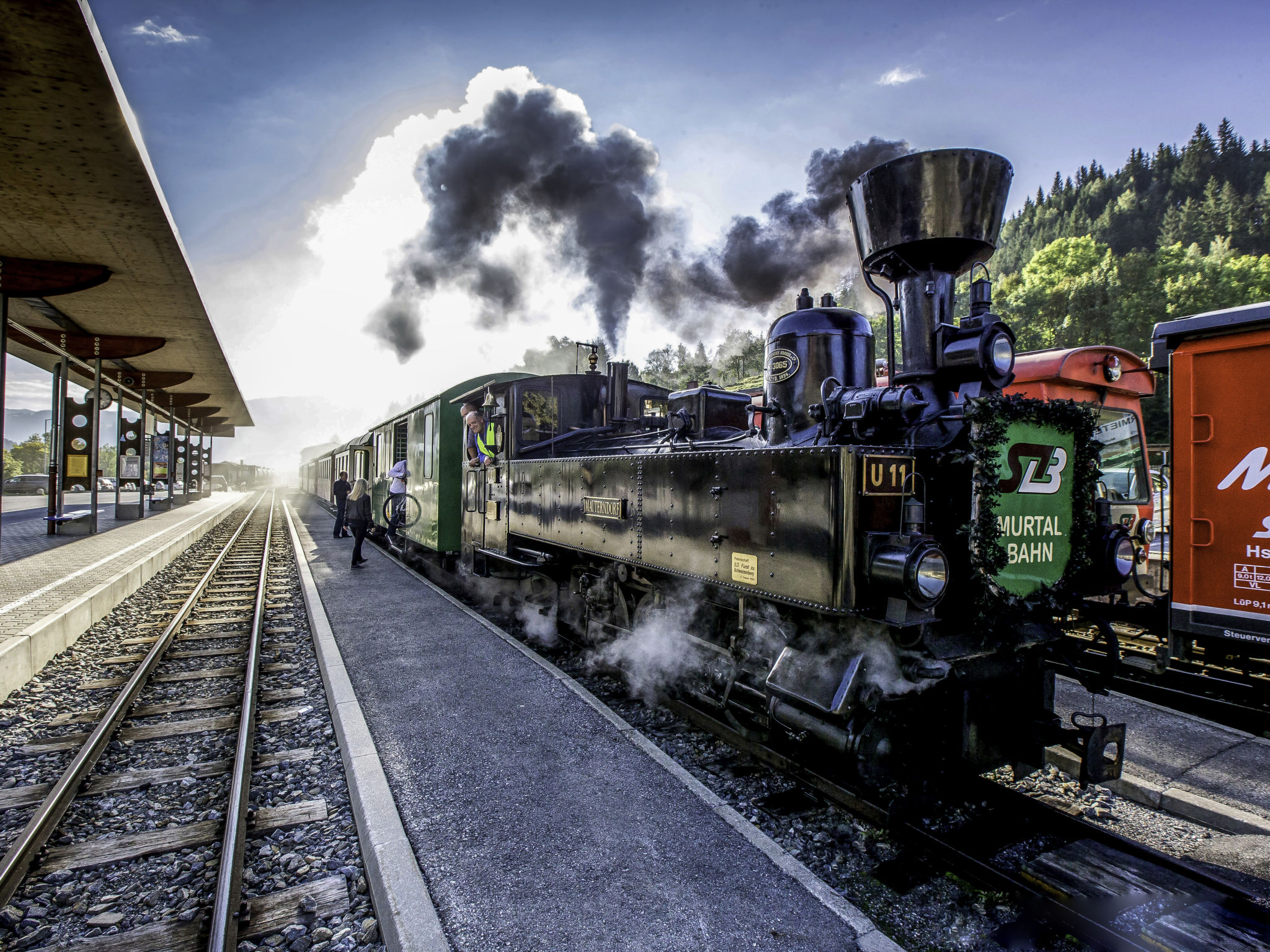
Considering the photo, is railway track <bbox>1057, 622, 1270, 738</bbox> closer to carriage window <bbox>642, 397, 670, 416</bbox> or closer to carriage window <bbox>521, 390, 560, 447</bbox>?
carriage window <bbox>642, 397, 670, 416</bbox>

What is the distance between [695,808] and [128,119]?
21.7 ft

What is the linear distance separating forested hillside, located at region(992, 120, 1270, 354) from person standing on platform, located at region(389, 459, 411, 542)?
35.4 m

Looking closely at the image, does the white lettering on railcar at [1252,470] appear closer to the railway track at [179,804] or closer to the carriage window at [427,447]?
the railway track at [179,804]

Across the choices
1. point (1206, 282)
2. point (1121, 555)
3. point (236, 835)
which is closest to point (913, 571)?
point (1121, 555)

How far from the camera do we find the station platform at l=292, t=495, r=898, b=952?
7.38 ft

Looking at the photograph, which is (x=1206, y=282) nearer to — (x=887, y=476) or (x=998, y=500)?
(x=998, y=500)

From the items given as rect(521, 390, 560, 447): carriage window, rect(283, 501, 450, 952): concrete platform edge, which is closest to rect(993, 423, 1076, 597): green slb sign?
rect(283, 501, 450, 952): concrete platform edge

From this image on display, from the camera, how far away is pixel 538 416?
6754 mm

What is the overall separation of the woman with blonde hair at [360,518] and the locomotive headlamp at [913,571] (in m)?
9.42

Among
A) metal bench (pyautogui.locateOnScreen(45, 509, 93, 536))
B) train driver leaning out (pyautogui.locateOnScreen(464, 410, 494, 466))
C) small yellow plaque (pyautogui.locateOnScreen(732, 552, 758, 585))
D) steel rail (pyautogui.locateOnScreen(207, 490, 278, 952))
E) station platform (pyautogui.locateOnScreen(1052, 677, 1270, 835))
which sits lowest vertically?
steel rail (pyautogui.locateOnScreen(207, 490, 278, 952))

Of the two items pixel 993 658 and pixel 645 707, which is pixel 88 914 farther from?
pixel 993 658

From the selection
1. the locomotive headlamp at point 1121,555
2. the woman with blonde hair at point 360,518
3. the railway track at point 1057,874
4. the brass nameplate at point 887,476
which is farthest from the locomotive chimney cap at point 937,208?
the woman with blonde hair at point 360,518

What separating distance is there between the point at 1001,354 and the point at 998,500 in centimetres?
81

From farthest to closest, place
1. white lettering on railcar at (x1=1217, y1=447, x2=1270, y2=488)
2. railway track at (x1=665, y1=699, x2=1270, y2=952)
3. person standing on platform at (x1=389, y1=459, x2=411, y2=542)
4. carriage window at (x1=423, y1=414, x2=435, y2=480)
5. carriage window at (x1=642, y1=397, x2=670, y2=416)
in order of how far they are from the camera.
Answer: person standing on platform at (x1=389, y1=459, x2=411, y2=542) → carriage window at (x1=423, y1=414, x2=435, y2=480) → carriage window at (x1=642, y1=397, x2=670, y2=416) → white lettering on railcar at (x1=1217, y1=447, x2=1270, y2=488) → railway track at (x1=665, y1=699, x2=1270, y2=952)
